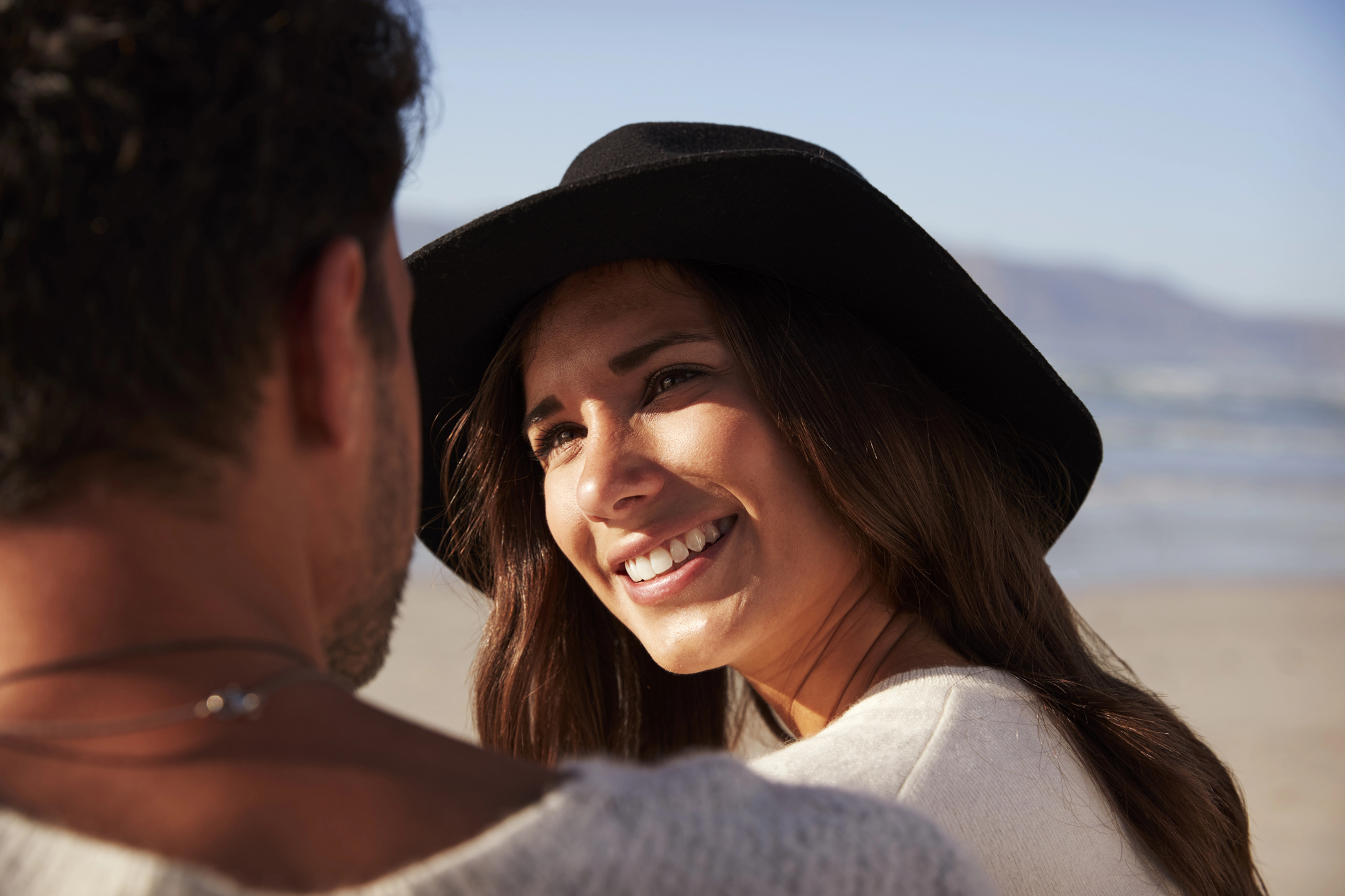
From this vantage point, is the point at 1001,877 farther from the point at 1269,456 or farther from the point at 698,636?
the point at 1269,456

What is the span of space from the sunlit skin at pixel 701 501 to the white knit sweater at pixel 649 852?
1180mm

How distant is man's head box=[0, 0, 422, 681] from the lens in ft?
3.01

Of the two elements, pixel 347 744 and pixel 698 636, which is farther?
pixel 698 636

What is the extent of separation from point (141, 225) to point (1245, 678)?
8766 mm

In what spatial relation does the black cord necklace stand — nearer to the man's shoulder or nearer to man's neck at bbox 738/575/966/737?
the man's shoulder

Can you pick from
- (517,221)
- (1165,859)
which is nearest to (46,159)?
(517,221)

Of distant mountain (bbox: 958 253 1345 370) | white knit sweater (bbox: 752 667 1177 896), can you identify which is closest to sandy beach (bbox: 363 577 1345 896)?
white knit sweater (bbox: 752 667 1177 896)

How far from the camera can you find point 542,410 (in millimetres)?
2574

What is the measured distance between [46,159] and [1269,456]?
782 inches

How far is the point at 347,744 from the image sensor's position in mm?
955

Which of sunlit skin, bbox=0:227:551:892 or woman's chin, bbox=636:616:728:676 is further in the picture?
woman's chin, bbox=636:616:728:676

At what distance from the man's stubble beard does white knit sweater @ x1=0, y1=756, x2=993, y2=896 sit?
35cm

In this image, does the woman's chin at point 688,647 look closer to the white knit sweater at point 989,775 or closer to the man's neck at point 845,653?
the man's neck at point 845,653

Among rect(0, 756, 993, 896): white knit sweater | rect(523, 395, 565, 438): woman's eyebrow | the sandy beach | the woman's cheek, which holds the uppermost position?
rect(0, 756, 993, 896): white knit sweater
